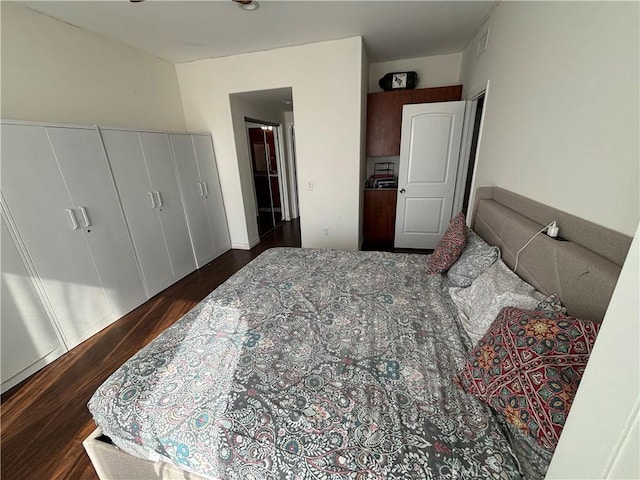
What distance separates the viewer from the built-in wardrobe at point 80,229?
1.69 meters

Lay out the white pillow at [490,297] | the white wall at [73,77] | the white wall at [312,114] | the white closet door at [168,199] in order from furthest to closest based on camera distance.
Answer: the white wall at [312,114] → the white closet door at [168,199] → the white wall at [73,77] → the white pillow at [490,297]

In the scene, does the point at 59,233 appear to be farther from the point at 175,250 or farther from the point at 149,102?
the point at 149,102

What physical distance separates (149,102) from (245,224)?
1.89 m

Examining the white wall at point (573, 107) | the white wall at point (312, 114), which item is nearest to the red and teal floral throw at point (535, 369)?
the white wall at point (573, 107)

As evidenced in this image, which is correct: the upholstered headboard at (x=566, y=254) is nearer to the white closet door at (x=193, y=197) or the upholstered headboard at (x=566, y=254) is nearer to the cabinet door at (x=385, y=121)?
the cabinet door at (x=385, y=121)

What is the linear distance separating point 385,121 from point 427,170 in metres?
0.90

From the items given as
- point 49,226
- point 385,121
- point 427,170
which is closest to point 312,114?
point 385,121

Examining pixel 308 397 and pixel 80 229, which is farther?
pixel 80 229

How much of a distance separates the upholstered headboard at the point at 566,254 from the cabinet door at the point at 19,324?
10.1 feet

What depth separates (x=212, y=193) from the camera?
357 centimetres

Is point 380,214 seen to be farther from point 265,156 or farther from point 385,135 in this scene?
point 265,156

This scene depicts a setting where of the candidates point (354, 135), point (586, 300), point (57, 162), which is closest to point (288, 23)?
point (354, 135)

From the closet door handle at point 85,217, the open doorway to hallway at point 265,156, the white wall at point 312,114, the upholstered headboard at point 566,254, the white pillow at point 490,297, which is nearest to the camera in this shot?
the upholstered headboard at point 566,254

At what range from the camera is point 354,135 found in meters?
2.99
